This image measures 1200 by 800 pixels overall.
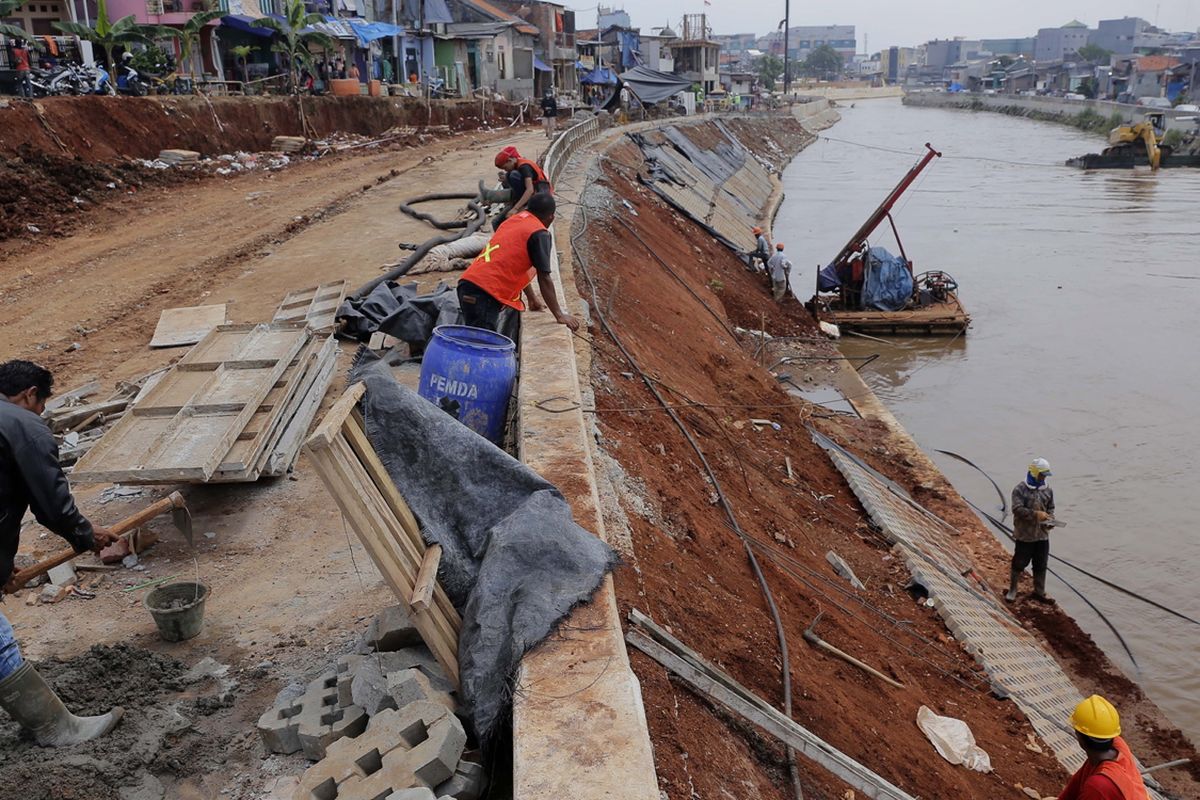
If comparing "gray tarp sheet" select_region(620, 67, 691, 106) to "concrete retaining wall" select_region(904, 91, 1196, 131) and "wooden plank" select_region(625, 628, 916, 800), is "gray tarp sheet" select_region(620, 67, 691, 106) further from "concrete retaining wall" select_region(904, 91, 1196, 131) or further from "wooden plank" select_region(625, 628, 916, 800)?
"wooden plank" select_region(625, 628, 916, 800)

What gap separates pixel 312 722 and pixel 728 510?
4.80 meters

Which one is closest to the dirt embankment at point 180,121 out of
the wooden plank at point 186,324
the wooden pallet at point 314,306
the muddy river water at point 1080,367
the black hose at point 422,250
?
the black hose at point 422,250

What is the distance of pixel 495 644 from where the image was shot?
3650 millimetres

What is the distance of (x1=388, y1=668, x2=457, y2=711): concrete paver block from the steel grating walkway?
5.44m

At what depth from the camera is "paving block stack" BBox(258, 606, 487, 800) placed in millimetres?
3094

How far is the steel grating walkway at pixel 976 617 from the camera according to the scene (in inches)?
291

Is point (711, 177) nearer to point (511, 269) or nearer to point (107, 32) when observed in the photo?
point (107, 32)

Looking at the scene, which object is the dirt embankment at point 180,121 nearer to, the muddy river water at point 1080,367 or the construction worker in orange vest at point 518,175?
the construction worker in orange vest at point 518,175

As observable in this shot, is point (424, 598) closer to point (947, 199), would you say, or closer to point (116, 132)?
point (116, 132)

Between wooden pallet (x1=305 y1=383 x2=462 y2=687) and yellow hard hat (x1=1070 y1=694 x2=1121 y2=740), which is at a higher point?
wooden pallet (x1=305 y1=383 x2=462 y2=687)

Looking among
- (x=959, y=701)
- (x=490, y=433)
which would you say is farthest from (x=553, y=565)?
(x=959, y=701)

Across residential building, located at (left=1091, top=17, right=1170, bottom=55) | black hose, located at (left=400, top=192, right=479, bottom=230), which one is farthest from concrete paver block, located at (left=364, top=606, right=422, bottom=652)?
residential building, located at (left=1091, top=17, right=1170, bottom=55)

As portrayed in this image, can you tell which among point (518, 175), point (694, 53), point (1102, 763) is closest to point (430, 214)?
point (518, 175)

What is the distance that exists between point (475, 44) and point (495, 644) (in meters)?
49.7
